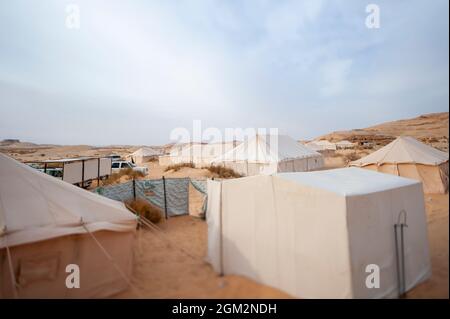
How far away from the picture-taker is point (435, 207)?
9.12 metres

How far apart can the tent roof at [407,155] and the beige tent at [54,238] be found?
13.4m

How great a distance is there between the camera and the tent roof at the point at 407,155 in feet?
39.5

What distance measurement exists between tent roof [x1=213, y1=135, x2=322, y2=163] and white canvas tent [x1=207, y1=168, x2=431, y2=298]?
13052 millimetres

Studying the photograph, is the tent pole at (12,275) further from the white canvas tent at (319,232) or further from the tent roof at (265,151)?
the tent roof at (265,151)

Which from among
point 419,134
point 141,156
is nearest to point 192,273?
point 141,156

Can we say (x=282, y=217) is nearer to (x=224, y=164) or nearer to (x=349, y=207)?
(x=349, y=207)

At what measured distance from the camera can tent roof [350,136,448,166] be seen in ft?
39.5

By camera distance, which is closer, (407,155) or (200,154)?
(407,155)

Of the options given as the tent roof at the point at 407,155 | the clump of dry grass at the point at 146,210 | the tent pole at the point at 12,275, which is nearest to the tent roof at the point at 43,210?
the tent pole at the point at 12,275

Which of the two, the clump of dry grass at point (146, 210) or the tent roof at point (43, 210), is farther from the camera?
the clump of dry grass at point (146, 210)

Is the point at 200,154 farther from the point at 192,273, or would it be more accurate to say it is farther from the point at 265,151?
the point at 192,273

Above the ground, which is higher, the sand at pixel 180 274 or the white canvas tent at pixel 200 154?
the white canvas tent at pixel 200 154

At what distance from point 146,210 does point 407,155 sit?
1326 centimetres

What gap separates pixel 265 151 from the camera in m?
19.0
